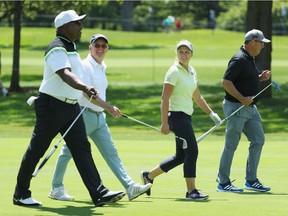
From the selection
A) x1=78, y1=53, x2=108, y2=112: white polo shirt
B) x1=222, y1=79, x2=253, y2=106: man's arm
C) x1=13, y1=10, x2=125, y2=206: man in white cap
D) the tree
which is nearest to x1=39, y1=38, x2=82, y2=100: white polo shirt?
x1=13, y1=10, x2=125, y2=206: man in white cap

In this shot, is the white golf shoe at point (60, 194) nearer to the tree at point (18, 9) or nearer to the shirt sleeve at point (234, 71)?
the shirt sleeve at point (234, 71)

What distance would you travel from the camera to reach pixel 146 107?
30.5 m

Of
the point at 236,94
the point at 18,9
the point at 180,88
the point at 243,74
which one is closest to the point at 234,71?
the point at 243,74

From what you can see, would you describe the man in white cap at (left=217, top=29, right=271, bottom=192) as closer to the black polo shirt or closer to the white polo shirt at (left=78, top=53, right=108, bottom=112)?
the black polo shirt

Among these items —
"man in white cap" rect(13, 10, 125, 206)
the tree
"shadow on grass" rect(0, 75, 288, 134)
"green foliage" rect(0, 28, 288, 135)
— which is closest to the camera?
"man in white cap" rect(13, 10, 125, 206)

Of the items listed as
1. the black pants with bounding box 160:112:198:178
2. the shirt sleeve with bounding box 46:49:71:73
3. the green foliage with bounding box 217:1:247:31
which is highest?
the shirt sleeve with bounding box 46:49:71:73

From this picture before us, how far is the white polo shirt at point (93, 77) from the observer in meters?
10.9

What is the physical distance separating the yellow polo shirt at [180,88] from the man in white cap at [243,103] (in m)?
0.87

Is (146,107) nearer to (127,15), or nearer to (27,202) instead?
(27,202)

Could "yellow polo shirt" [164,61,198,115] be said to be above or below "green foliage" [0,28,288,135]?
above

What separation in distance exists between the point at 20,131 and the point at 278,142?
6834 mm

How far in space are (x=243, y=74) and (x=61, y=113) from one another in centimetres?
286

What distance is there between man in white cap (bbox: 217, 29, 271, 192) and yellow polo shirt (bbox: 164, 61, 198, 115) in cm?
87

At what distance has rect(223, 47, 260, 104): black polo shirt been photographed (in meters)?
12.0
